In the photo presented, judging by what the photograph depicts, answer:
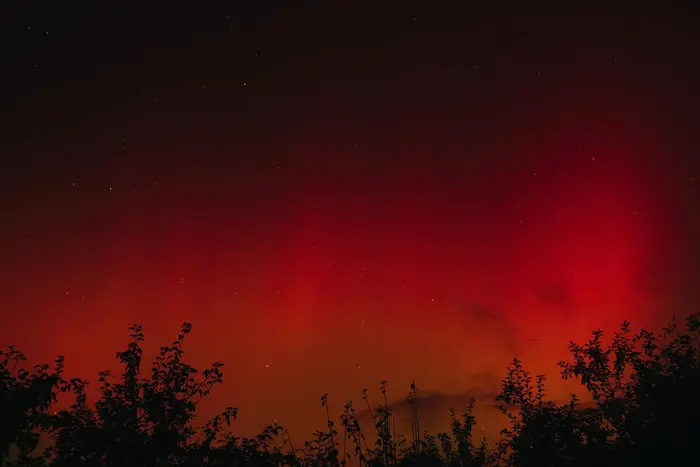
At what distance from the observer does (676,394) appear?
1521cm

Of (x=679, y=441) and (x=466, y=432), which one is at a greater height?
(x=466, y=432)

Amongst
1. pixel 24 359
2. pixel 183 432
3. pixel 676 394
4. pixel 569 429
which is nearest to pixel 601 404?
pixel 569 429

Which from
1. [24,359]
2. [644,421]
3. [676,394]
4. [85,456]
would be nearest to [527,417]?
[644,421]

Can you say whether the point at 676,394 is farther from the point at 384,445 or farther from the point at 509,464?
the point at 384,445

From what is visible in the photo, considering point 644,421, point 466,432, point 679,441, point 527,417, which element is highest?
point 466,432

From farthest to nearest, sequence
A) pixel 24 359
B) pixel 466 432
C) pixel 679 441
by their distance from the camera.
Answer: pixel 466 432 → pixel 679 441 → pixel 24 359

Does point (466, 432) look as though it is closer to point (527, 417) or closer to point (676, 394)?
point (527, 417)

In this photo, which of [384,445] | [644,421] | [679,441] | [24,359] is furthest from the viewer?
[384,445]

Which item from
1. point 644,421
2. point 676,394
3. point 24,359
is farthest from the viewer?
point 644,421

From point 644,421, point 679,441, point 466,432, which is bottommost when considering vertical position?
point 679,441

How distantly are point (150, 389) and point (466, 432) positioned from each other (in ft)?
97.5

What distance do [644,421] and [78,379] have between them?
614 inches

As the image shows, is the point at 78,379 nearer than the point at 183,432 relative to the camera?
Yes

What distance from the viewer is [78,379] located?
48.3 feet
